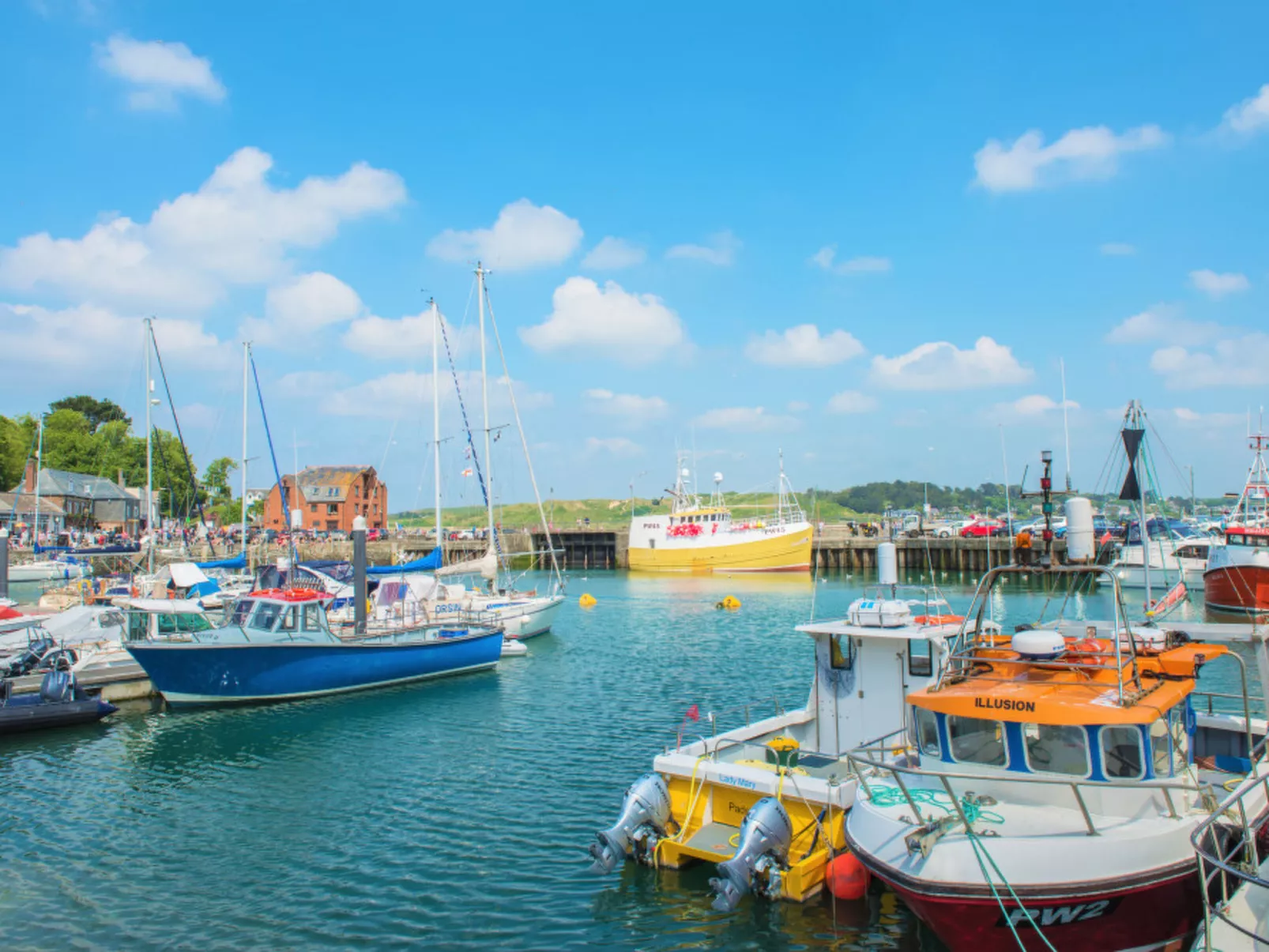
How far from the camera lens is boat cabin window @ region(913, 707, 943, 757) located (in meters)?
10.4

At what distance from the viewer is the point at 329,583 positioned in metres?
35.4

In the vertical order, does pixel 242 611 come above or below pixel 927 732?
above

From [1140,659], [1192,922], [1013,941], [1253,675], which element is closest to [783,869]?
[1013,941]

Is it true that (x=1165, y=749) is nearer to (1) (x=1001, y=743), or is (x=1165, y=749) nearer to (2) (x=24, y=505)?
(1) (x=1001, y=743)

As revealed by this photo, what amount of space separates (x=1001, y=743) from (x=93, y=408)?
469ft

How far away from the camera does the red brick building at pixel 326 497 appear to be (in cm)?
11319

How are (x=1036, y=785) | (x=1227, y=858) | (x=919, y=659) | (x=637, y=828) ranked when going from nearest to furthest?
(x=1227, y=858)
(x=1036, y=785)
(x=637, y=828)
(x=919, y=659)

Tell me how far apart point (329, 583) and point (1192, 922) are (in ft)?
105

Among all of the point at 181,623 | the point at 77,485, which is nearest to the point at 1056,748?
the point at 181,623

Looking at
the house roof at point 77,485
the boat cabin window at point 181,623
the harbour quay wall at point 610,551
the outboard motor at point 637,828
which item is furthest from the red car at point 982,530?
the house roof at point 77,485

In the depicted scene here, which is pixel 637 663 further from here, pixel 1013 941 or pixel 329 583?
pixel 1013 941

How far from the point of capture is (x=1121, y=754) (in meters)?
9.36

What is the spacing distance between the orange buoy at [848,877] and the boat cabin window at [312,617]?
1915 centimetres

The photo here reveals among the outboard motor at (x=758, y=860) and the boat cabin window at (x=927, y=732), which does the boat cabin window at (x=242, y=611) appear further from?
the boat cabin window at (x=927, y=732)
